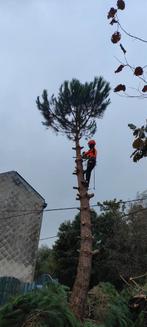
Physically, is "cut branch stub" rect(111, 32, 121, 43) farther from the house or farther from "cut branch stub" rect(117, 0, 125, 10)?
the house

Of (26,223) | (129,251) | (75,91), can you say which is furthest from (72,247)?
(75,91)

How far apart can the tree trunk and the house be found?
7986mm

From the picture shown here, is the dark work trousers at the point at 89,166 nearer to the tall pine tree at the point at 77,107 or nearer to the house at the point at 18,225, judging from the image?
the tall pine tree at the point at 77,107

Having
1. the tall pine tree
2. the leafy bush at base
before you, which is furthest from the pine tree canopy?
the leafy bush at base

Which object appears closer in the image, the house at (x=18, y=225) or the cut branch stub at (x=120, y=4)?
the cut branch stub at (x=120, y=4)

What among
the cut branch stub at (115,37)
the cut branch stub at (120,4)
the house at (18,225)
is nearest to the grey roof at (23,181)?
the house at (18,225)

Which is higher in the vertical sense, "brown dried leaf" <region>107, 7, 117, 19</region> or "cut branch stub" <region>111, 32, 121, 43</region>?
"brown dried leaf" <region>107, 7, 117, 19</region>

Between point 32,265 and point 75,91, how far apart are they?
8715 mm

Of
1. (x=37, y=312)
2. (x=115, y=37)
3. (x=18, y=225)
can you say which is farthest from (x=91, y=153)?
(x=18, y=225)

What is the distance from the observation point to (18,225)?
17531 mm

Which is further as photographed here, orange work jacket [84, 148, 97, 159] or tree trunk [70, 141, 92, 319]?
orange work jacket [84, 148, 97, 159]

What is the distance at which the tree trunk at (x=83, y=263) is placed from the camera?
8109mm

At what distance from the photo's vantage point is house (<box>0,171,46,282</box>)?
16.9m

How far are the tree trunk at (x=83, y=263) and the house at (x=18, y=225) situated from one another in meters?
7.99
